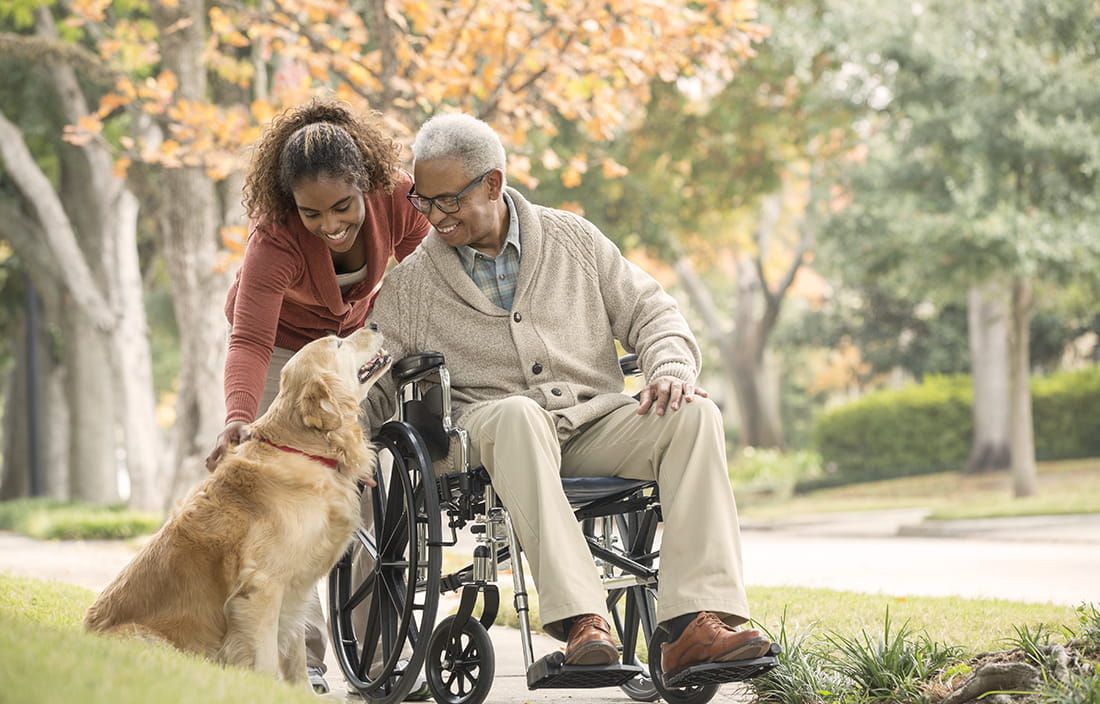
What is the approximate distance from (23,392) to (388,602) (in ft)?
57.1

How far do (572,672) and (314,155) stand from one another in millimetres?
1731

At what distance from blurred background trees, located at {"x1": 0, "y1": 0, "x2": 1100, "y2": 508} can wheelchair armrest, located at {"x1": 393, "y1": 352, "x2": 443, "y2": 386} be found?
441 centimetres

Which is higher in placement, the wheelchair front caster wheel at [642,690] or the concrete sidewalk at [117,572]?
the wheelchair front caster wheel at [642,690]

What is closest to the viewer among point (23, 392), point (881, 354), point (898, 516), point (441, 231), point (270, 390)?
point (441, 231)

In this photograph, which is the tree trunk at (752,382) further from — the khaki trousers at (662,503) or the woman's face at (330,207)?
the khaki trousers at (662,503)

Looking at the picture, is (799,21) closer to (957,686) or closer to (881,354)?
(881,354)

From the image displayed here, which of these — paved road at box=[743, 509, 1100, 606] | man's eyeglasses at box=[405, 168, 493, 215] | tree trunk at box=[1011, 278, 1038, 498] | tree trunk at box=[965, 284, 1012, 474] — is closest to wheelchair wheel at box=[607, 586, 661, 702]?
man's eyeglasses at box=[405, 168, 493, 215]

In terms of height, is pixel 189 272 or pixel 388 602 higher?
pixel 189 272

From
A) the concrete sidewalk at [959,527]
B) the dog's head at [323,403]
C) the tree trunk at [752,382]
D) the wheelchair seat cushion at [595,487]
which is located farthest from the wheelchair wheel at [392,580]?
the tree trunk at [752,382]

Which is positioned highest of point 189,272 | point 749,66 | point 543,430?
point 749,66

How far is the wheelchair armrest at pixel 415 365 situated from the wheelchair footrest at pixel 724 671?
44.8 inches

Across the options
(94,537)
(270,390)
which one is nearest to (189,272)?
(94,537)

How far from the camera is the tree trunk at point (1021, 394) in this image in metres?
13.7

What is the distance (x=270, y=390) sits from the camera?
422cm
